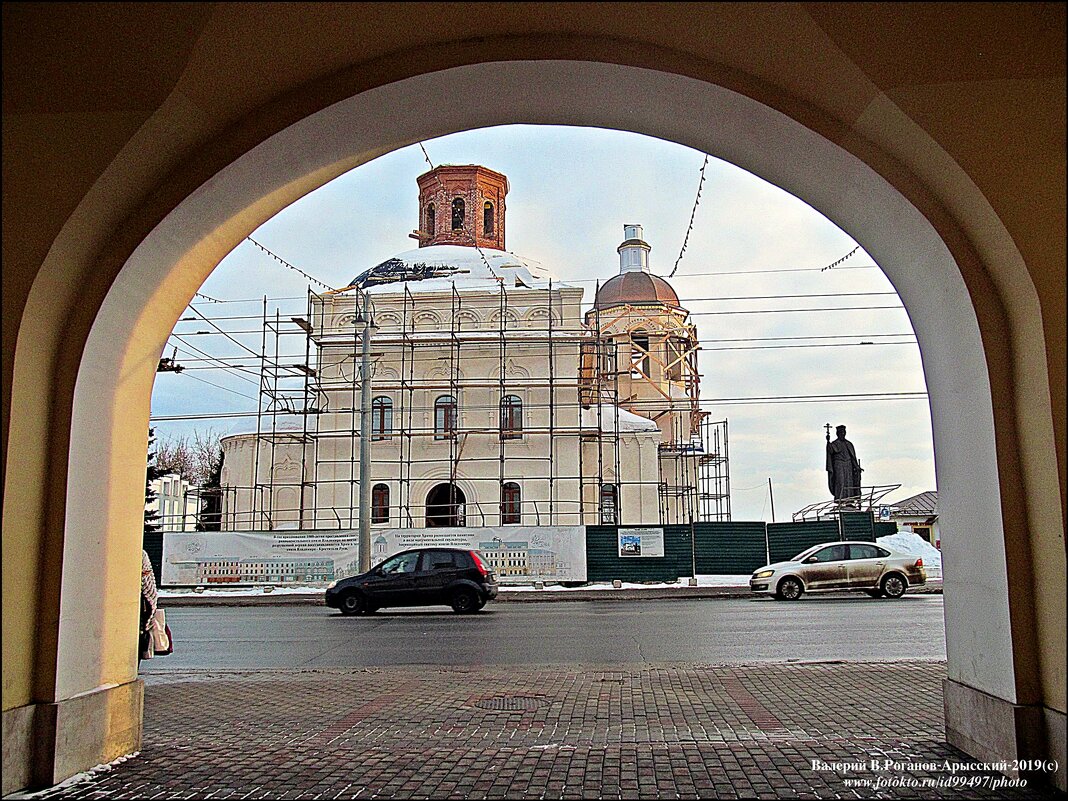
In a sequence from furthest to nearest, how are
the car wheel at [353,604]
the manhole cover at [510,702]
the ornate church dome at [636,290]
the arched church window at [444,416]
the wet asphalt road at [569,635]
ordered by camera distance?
the ornate church dome at [636,290]
the arched church window at [444,416]
the car wheel at [353,604]
the wet asphalt road at [569,635]
the manhole cover at [510,702]

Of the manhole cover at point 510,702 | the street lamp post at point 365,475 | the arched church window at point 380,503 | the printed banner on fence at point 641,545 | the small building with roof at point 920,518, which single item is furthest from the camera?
the small building with roof at point 920,518

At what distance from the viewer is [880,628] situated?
15.5 m

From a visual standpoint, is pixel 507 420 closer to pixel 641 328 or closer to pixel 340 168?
pixel 641 328

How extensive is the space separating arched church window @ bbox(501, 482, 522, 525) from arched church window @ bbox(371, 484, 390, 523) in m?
4.61

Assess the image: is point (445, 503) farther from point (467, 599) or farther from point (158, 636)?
point (158, 636)

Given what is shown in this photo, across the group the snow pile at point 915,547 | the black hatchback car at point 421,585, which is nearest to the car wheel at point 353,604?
the black hatchback car at point 421,585

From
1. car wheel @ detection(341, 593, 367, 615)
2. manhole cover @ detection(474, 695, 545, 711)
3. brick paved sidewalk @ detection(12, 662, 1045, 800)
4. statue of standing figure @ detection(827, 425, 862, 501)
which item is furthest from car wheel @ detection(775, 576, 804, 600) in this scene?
manhole cover @ detection(474, 695, 545, 711)

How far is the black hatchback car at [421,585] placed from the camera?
2031 cm

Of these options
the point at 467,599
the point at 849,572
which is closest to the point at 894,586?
the point at 849,572

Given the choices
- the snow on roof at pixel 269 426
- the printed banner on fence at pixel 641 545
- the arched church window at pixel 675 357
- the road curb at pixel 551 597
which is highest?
the arched church window at pixel 675 357

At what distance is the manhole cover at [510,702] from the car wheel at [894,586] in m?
16.2

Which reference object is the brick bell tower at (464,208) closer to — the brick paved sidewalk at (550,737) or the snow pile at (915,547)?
the snow pile at (915,547)

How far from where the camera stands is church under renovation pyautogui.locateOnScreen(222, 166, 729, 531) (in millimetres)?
37594

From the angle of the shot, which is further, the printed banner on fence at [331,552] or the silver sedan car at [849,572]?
the printed banner on fence at [331,552]
